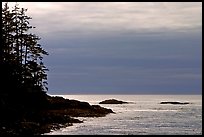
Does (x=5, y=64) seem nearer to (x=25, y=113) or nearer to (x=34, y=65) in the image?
(x=25, y=113)

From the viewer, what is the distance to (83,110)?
76625 millimetres

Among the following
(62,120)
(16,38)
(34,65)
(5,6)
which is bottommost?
(62,120)

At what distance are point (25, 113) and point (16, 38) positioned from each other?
19.9 metres

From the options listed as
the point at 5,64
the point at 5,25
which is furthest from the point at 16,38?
the point at 5,64

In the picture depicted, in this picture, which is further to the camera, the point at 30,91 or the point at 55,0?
the point at 30,91

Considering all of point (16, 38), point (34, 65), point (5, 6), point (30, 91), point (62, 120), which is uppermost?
point (5, 6)

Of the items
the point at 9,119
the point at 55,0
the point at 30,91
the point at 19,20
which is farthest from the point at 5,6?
the point at 55,0

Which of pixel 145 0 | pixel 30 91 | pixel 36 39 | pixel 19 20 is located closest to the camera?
pixel 145 0

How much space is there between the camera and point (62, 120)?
5131cm

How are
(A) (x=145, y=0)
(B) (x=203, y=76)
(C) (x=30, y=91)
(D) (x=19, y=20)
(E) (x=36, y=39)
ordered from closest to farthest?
(B) (x=203, y=76) → (A) (x=145, y=0) → (C) (x=30, y=91) → (D) (x=19, y=20) → (E) (x=36, y=39)

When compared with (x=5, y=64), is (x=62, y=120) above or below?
below

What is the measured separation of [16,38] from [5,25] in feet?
10.1

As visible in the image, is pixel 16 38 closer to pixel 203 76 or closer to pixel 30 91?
pixel 30 91

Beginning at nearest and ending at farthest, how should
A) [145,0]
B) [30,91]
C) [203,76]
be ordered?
[203,76], [145,0], [30,91]
